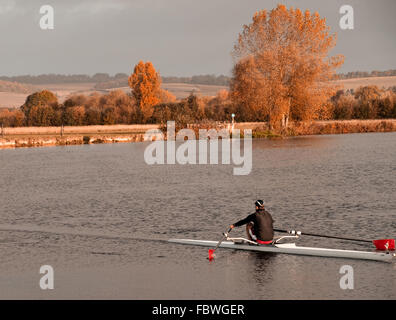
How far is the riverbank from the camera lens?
65312mm

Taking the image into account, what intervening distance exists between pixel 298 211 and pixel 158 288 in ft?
36.4

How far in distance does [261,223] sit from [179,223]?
18.1 feet

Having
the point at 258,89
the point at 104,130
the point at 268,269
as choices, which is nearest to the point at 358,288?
the point at 268,269

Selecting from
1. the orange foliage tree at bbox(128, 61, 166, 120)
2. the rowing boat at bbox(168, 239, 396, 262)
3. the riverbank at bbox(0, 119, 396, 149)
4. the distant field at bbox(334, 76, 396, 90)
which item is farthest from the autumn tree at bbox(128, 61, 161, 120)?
the rowing boat at bbox(168, 239, 396, 262)

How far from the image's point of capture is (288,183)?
3294cm

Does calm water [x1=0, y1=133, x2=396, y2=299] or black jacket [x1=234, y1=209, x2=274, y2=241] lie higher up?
black jacket [x1=234, y1=209, x2=274, y2=241]

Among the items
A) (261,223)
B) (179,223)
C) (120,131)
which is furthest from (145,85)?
(261,223)

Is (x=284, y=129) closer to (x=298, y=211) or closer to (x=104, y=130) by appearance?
(x=104, y=130)

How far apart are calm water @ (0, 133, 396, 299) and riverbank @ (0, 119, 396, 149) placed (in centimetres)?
2005

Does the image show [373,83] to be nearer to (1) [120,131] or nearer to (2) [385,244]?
(1) [120,131]

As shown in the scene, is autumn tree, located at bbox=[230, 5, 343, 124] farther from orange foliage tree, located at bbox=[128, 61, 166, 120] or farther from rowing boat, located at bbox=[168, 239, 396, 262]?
A: rowing boat, located at bbox=[168, 239, 396, 262]

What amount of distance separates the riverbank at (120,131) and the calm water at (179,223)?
→ 2005cm

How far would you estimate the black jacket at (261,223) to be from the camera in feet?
53.6

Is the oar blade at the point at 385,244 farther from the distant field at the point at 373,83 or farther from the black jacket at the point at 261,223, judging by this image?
the distant field at the point at 373,83
